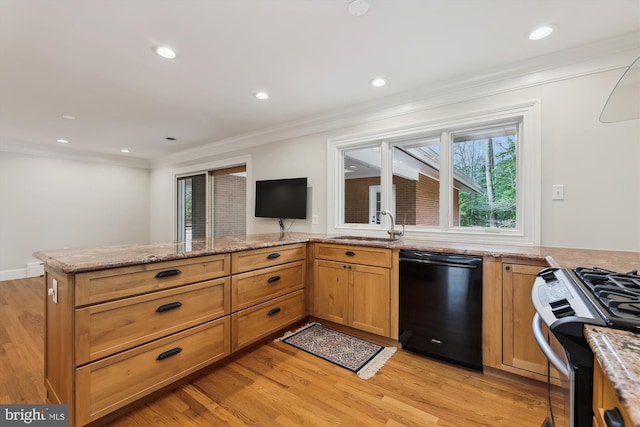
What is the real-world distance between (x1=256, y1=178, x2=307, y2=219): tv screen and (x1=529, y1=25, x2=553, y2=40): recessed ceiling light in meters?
2.56

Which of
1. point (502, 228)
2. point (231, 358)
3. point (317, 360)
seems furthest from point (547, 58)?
point (231, 358)

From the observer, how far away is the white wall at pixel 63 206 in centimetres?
466

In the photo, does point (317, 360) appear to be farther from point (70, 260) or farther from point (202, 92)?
point (202, 92)

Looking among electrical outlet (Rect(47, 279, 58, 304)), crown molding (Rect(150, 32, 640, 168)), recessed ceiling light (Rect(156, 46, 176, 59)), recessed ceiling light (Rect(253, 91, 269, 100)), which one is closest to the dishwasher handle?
crown molding (Rect(150, 32, 640, 168))

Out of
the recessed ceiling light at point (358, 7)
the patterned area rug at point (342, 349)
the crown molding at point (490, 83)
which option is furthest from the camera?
the patterned area rug at point (342, 349)

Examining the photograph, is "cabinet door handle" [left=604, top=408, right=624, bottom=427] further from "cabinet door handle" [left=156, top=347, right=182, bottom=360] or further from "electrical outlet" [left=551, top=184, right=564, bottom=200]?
"electrical outlet" [left=551, top=184, right=564, bottom=200]

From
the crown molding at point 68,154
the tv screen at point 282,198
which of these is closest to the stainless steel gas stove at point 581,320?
the tv screen at point 282,198

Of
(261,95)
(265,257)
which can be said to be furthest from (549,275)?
(261,95)

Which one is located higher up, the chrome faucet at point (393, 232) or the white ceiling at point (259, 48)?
the white ceiling at point (259, 48)

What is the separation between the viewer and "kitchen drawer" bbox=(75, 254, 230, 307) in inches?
53.5

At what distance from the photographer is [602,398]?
2.16ft

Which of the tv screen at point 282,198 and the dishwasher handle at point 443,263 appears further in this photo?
the tv screen at point 282,198

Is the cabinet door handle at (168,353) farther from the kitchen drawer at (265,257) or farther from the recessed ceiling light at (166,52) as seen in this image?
the recessed ceiling light at (166,52)

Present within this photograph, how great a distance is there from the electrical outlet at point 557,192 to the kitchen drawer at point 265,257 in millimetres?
2211
